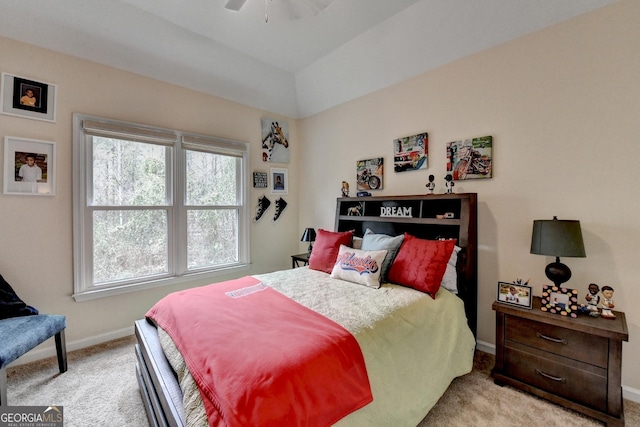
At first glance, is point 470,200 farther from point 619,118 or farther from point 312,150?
point 312,150

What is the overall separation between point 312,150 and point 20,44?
303 centimetres

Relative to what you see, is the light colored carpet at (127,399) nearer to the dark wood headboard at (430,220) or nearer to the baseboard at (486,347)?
the baseboard at (486,347)

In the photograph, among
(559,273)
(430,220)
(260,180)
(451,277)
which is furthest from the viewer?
(260,180)

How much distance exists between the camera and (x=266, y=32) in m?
2.71

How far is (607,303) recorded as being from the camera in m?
1.81

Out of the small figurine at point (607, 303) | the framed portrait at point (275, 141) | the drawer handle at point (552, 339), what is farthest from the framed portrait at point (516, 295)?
the framed portrait at point (275, 141)

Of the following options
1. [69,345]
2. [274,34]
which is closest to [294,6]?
[274,34]

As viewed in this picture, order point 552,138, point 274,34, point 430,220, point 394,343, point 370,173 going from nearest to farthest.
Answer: point 394,343 < point 552,138 < point 430,220 < point 274,34 < point 370,173

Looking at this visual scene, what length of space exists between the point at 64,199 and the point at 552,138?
4156 millimetres

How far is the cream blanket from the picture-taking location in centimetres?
134

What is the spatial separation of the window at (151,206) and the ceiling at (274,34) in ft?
2.23

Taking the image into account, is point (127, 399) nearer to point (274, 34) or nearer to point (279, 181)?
point (279, 181)

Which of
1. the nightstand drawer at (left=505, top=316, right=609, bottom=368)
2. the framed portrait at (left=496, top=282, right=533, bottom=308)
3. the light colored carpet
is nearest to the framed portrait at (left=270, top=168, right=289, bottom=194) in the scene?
the light colored carpet

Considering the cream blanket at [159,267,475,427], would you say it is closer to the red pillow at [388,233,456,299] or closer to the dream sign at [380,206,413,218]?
the red pillow at [388,233,456,299]
